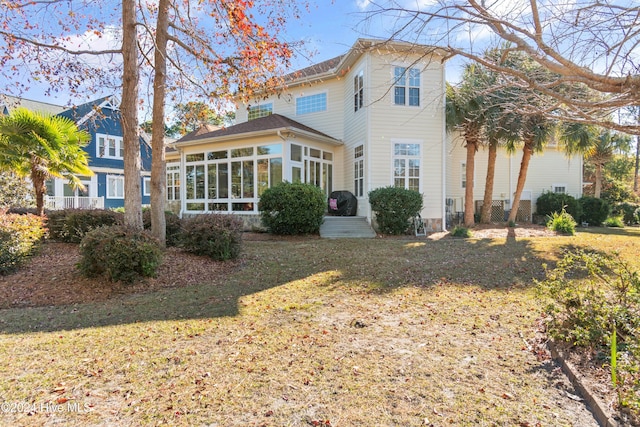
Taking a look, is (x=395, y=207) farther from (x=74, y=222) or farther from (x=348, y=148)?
(x=74, y=222)

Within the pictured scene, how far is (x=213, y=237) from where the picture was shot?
743 centimetres

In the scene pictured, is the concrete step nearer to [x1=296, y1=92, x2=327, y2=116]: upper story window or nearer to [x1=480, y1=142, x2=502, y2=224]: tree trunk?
[x1=480, y1=142, x2=502, y2=224]: tree trunk

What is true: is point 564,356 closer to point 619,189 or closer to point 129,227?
point 129,227

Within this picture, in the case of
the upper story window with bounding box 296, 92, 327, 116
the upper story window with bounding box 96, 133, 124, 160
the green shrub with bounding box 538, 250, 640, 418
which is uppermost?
the upper story window with bounding box 296, 92, 327, 116

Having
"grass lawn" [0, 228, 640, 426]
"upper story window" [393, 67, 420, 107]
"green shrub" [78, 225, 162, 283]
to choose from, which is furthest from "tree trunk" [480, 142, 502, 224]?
"green shrub" [78, 225, 162, 283]

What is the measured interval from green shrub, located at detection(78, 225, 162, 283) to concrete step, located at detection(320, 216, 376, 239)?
6.57 m

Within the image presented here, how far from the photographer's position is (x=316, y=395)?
8.62 ft

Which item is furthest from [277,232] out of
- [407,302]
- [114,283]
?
[407,302]

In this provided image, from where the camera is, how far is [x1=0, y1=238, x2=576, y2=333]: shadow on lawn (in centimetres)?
454

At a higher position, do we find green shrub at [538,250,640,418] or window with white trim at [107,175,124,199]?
window with white trim at [107,175,124,199]

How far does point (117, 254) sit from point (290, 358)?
3.98m

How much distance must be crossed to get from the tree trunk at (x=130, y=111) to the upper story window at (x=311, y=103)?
10.3 meters

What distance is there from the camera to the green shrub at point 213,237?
738cm

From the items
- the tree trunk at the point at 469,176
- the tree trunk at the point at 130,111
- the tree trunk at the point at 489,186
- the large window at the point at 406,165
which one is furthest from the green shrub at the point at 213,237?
the tree trunk at the point at 489,186
